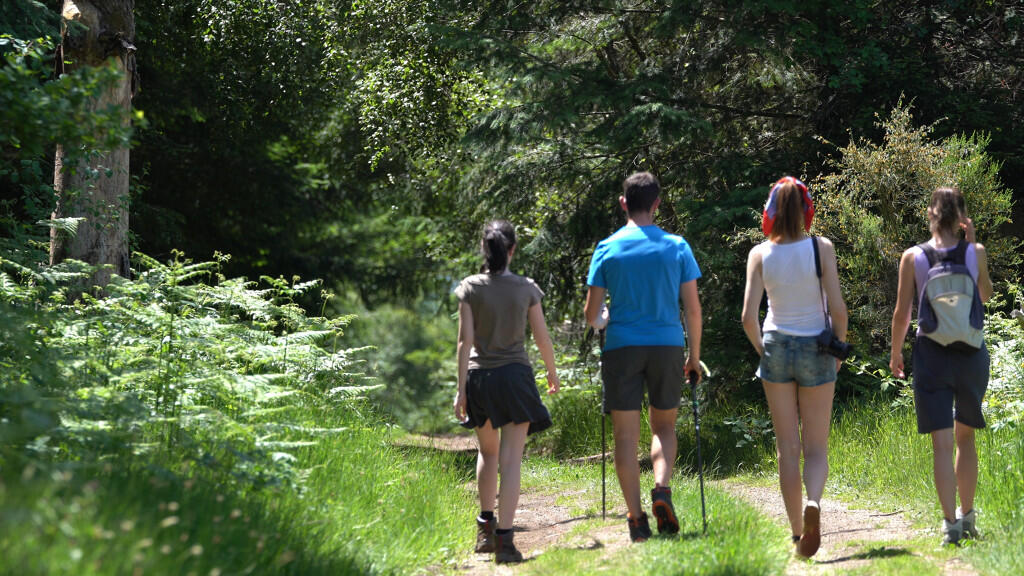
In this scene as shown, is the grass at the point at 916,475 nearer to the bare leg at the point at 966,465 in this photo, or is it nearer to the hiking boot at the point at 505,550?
the bare leg at the point at 966,465

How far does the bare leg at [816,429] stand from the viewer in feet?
17.6

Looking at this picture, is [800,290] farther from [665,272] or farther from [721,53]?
[721,53]

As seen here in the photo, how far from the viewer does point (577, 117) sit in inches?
415

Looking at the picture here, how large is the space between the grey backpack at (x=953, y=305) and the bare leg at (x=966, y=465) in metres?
0.50

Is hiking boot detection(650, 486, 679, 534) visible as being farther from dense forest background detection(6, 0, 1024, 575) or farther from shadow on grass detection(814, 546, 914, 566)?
shadow on grass detection(814, 546, 914, 566)

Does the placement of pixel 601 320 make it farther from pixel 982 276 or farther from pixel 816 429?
pixel 982 276

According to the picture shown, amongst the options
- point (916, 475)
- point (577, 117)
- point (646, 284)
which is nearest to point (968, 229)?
point (646, 284)

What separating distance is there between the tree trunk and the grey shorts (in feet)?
17.7

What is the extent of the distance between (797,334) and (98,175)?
21.2 feet

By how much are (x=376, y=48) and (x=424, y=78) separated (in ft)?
3.78

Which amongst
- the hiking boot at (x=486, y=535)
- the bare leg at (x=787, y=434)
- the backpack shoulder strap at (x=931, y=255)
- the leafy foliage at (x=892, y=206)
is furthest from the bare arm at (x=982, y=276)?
the leafy foliage at (x=892, y=206)

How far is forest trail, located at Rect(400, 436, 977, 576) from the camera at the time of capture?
212 inches

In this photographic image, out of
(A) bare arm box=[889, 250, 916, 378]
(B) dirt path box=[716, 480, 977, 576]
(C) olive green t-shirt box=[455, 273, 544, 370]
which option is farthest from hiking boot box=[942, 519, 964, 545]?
(C) olive green t-shirt box=[455, 273, 544, 370]

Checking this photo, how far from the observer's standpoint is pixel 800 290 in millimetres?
Answer: 5383
